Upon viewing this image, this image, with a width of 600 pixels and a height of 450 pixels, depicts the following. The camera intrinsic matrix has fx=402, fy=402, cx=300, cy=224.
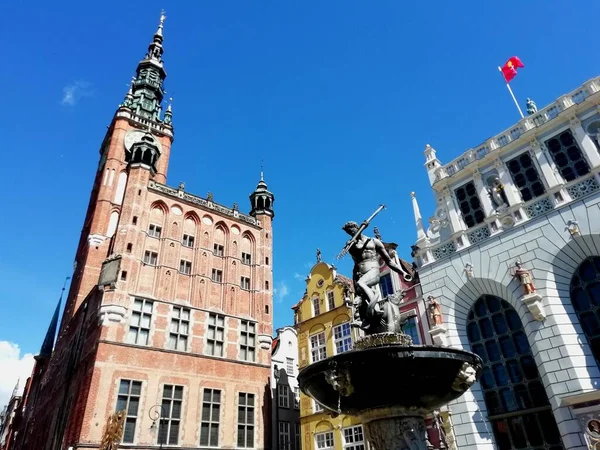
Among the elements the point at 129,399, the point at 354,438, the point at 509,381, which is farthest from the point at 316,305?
the point at 509,381

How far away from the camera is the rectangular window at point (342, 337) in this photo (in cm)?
2473

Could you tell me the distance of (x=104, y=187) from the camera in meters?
35.3

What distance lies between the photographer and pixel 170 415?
23094mm

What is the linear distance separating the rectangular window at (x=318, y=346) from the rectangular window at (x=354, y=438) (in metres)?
4.60

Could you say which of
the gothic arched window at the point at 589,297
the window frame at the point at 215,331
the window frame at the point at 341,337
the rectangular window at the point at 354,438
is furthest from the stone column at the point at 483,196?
the window frame at the point at 215,331

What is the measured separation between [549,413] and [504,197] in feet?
31.7

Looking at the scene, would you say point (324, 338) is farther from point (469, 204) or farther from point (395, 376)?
point (395, 376)

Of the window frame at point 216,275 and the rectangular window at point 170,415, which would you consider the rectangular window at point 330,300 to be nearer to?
the window frame at point 216,275

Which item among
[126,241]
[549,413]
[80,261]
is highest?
[80,261]

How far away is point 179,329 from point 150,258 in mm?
5205

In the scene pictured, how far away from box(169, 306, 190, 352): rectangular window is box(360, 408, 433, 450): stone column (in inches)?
782

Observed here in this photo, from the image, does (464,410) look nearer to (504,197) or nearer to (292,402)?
(504,197)

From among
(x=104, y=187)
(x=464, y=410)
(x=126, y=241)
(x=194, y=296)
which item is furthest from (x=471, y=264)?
(x=104, y=187)

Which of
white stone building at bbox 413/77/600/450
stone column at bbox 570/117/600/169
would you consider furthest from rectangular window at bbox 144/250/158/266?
stone column at bbox 570/117/600/169
